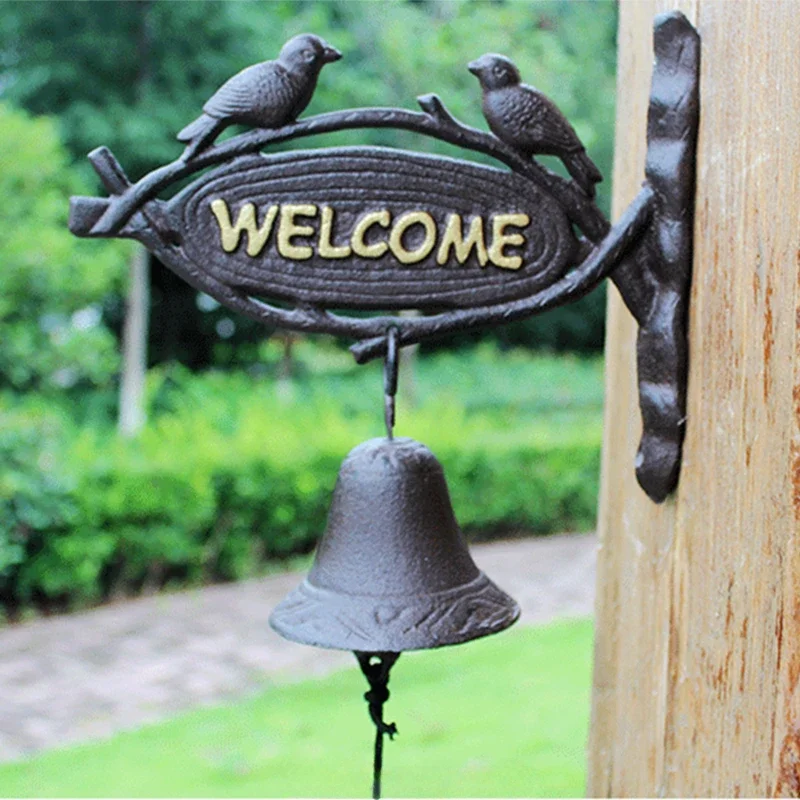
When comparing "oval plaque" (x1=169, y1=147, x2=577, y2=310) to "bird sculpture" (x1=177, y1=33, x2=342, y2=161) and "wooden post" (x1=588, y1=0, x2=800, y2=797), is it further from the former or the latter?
"wooden post" (x1=588, y1=0, x2=800, y2=797)

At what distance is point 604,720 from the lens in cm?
169

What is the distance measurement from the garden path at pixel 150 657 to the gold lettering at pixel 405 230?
3.52 meters

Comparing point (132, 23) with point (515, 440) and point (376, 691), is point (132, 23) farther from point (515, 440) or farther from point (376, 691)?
point (376, 691)

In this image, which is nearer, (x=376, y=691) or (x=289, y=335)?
(x=376, y=691)

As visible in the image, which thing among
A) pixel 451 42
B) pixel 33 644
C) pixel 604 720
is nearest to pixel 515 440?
pixel 451 42

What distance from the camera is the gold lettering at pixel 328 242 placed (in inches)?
48.8

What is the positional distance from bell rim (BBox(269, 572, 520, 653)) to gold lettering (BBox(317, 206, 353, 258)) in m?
0.45

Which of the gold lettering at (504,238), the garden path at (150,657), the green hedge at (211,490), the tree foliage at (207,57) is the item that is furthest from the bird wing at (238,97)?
the tree foliage at (207,57)

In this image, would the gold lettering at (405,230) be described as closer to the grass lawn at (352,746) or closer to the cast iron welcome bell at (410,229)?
the cast iron welcome bell at (410,229)

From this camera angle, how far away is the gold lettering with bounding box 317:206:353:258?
1.24m

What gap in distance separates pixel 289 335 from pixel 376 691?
12.2 metres

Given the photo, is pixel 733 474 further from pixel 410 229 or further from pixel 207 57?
pixel 207 57

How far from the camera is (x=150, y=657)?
17.3 ft

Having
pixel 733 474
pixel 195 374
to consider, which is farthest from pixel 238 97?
pixel 195 374
